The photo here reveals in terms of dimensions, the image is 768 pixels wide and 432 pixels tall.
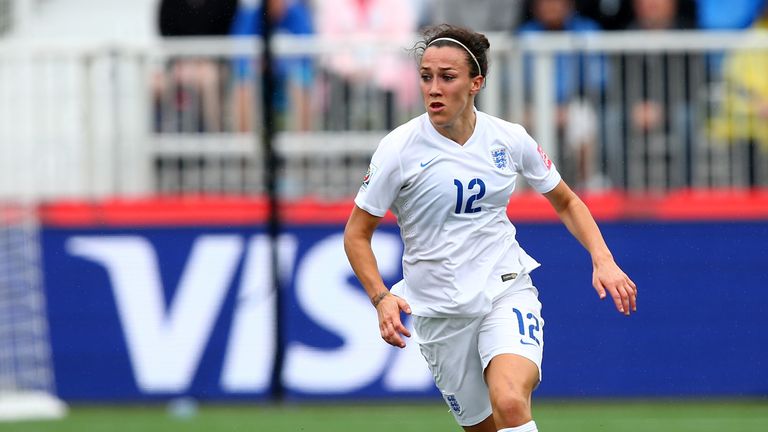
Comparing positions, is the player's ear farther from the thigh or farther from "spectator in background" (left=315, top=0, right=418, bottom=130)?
"spectator in background" (left=315, top=0, right=418, bottom=130)

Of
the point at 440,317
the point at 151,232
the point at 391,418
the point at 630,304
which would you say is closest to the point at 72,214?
the point at 151,232

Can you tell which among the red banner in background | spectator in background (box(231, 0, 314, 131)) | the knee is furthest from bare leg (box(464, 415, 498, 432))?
spectator in background (box(231, 0, 314, 131))

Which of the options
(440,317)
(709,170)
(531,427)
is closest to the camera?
(531,427)

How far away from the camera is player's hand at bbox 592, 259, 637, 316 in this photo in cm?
762

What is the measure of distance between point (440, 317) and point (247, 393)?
528 cm

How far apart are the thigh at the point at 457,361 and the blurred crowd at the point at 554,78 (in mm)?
4962

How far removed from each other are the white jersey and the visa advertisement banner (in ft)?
16.1

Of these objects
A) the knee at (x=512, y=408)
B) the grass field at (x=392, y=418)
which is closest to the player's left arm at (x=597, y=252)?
the knee at (x=512, y=408)

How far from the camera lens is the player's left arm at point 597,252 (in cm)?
765

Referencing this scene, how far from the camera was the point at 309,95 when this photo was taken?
13266mm

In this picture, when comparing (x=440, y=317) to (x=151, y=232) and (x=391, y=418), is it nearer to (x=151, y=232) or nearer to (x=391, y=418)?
(x=391, y=418)

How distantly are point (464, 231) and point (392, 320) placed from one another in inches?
31.5

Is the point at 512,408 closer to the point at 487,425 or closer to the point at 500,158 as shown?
the point at 487,425

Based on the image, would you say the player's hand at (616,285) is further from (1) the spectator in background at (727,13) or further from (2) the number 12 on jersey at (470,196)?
(1) the spectator in background at (727,13)
